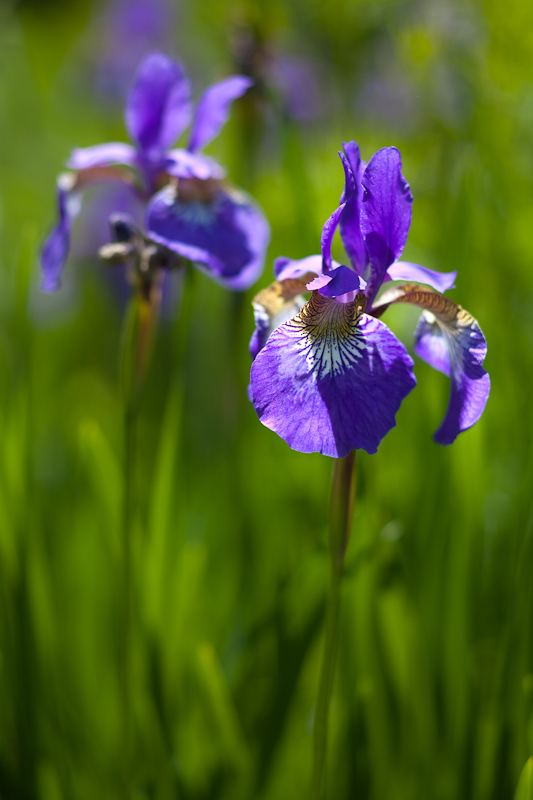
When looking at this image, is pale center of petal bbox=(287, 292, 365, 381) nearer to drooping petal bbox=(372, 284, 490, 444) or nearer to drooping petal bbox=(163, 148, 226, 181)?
drooping petal bbox=(372, 284, 490, 444)

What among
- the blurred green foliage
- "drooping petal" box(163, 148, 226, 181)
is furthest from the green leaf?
"drooping petal" box(163, 148, 226, 181)

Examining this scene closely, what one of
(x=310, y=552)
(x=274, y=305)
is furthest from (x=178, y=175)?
(x=310, y=552)

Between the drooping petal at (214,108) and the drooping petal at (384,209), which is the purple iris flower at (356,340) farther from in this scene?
the drooping petal at (214,108)

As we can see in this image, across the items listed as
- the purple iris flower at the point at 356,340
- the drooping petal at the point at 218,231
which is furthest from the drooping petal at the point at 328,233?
the drooping petal at the point at 218,231

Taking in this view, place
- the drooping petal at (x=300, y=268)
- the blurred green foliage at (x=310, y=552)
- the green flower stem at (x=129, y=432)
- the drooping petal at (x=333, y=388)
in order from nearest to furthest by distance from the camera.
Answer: the drooping petal at (x=333, y=388), the drooping petal at (x=300, y=268), the green flower stem at (x=129, y=432), the blurred green foliage at (x=310, y=552)

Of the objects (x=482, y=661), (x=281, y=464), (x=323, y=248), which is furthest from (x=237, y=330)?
(x=323, y=248)

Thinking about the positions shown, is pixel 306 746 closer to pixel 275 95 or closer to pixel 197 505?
pixel 197 505

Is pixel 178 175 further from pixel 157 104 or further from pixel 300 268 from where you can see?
pixel 300 268
